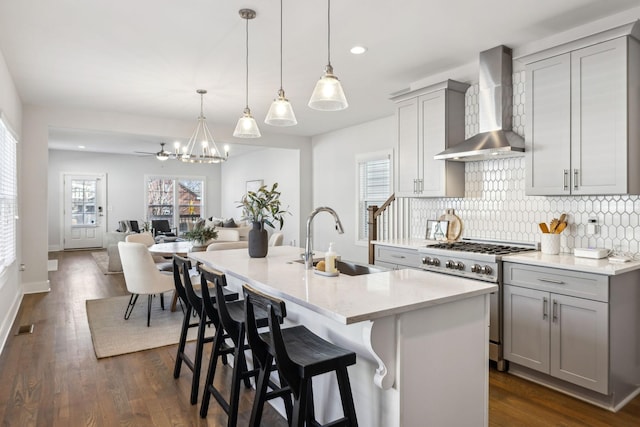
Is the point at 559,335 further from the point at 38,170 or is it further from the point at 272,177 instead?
the point at 272,177

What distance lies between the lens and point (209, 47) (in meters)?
3.59

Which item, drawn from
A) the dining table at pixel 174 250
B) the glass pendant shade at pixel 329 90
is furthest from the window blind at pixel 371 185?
the glass pendant shade at pixel 329 90

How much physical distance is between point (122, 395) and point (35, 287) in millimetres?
3998

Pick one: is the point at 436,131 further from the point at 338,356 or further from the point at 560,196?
the point at 338,356

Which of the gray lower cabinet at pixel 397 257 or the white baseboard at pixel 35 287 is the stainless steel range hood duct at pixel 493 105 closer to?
the gray lower cabinet at pixel 397 257

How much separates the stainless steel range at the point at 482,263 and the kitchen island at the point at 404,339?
3.48 ft

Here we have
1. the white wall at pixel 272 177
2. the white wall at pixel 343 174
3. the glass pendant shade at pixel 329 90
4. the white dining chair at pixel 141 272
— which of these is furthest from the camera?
the white wall at pixel 272 177

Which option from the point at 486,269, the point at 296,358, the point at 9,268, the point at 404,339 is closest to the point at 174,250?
the point at 9,268

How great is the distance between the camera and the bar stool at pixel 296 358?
164 cm

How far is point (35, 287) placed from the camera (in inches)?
225

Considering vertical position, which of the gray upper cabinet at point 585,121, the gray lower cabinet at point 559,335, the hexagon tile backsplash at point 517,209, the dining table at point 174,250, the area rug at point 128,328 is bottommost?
the area rug at point 128,328

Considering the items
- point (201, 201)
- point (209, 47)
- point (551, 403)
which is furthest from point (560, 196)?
point (201, 201)

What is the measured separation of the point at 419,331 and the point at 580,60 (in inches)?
98.2

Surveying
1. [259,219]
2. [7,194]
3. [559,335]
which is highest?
[7,194]
